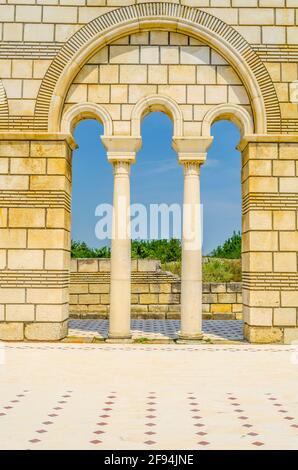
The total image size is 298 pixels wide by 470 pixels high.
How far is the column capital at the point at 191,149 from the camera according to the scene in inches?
501

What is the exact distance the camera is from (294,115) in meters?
12.7

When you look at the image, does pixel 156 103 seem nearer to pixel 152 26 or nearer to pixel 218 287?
pixel 152 26

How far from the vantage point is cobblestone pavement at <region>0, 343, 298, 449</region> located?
5570 mm

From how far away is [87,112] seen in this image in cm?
1303

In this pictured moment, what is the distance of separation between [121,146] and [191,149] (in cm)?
185

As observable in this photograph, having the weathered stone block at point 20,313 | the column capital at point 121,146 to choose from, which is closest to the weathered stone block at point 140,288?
the weathered stone block at point 20,313

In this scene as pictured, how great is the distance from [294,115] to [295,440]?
9.26 meters

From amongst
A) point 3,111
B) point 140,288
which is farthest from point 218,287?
point 3,111

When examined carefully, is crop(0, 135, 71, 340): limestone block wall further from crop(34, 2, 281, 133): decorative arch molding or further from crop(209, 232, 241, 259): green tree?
crop(209, 232, 241, 259): green tree

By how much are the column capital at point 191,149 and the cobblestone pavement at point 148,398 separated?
491cm

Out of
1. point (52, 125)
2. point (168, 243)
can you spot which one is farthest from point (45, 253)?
point (168, 243)

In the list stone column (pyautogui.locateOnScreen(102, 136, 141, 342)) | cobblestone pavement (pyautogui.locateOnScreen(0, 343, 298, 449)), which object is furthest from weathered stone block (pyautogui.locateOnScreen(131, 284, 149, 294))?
cobblestone pavement (pyautogui.locateOnScreen(0, 343, 298, 449))

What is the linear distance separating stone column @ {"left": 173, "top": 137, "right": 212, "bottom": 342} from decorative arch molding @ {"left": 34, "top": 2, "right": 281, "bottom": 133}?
181cm
